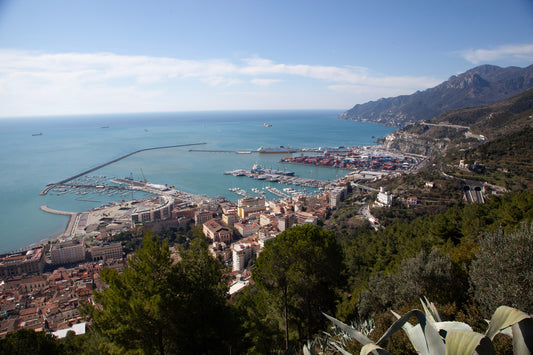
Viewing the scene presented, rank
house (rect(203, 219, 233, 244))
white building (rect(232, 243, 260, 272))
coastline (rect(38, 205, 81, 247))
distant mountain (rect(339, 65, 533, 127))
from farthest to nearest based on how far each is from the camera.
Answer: distant mountain (rect(339, 65, 533, 127)), coastline (rect(38, 205, 81, 247)), house (rect(203, 219, 233, 244)), white building (rect(232, 243, 260, 272))

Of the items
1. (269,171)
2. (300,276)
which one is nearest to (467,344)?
(300,276)

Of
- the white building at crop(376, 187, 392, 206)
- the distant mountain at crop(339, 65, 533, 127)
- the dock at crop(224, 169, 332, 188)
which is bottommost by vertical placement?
the dock at crop(224, 169, 332, 188)

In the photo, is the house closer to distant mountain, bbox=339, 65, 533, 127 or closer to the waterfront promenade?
the waterfront promenade

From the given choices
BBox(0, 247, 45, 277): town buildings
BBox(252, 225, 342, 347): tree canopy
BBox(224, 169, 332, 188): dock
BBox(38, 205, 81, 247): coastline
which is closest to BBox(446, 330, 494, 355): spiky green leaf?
BBox(252, 225, 342, 347): tree canopy

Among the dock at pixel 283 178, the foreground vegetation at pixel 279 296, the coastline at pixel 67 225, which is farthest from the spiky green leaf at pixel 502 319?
the dock at pixel 283 178

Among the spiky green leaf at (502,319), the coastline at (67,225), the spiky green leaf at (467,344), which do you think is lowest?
the coastline at (67,225)

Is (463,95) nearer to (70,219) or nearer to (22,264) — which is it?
(70,219)

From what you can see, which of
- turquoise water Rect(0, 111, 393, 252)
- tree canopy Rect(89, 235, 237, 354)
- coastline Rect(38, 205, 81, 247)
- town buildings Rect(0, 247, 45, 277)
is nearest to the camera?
tree canopy Rect(89, 235, 237, 354)

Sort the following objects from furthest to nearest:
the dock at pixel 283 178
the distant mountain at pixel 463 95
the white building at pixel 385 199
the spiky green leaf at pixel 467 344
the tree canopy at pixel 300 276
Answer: the distant mountain at pixel 463 95
the dock at pixel 283 178
the white building at pixel 385 199
the tree canopy at pixel 300 276
the spiky green leaf at pixel 467 344

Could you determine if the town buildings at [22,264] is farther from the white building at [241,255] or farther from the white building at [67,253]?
the white building at [241,255]

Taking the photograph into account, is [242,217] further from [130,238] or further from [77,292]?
[77,292]

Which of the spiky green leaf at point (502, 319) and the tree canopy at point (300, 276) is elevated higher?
the spiky green leaf at point (502, 319)

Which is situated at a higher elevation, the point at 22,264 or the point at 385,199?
the point at 385,199
